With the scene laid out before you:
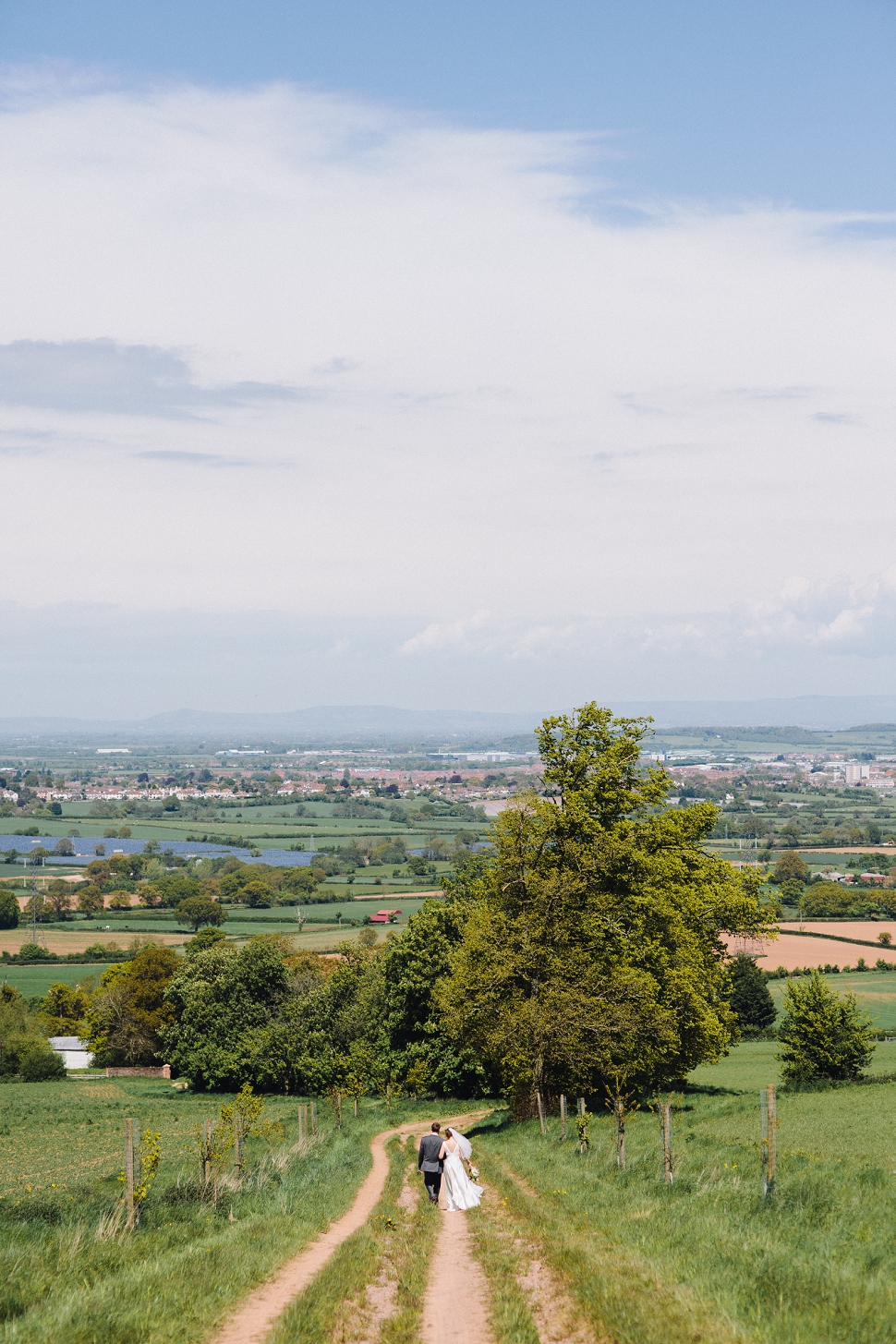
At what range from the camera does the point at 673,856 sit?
3034cm

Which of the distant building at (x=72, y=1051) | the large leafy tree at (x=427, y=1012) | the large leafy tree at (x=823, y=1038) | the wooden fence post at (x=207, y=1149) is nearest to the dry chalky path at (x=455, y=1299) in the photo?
the wooden fence post at (x=207, y=1149)

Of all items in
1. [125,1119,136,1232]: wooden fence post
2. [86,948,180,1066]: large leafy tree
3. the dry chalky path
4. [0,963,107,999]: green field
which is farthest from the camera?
[0,963,107,999]: green field

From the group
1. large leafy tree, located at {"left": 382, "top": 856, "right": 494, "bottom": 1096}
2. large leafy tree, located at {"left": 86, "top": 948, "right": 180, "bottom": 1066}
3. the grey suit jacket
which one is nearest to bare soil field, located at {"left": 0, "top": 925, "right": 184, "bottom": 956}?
large leafy tree, located at {"left": 86, "top": 948, "right": 180, "bottom": 1066}

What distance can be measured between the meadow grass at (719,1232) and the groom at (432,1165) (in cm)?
110

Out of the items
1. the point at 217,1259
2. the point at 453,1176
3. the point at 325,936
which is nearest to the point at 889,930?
the point at 325,936

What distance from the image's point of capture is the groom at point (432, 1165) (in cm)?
1630

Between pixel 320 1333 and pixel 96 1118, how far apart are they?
40086mm

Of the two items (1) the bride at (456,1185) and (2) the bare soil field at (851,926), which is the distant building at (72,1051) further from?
(1) the bride at (456,1185)

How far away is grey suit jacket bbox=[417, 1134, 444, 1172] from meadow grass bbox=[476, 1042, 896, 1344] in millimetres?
1238

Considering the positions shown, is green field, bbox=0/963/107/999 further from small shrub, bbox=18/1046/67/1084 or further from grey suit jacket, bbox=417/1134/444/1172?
grey suit jacket, bbox=417/1134/444/1172

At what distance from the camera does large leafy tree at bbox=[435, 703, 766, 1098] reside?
25.7 m

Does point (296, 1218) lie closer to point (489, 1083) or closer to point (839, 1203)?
point (839, 1203)

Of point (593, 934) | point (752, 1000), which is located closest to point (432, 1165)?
point (593, 934)

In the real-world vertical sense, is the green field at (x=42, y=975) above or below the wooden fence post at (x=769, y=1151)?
below
